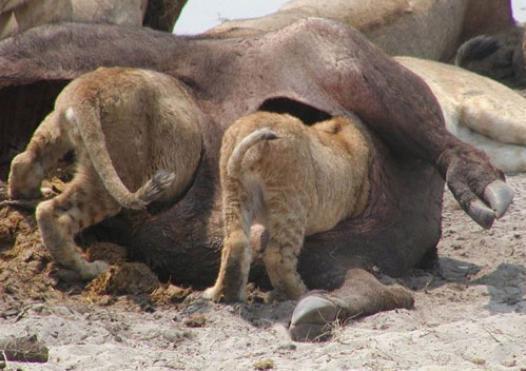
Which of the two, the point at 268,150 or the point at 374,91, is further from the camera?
the point at 374,91

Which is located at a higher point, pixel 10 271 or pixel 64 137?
pixel 64 137

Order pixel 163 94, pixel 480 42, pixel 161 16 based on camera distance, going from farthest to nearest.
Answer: pixel 480 42, pixel 161 16, pixel 163 94

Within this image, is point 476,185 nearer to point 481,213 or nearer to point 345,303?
point 481,213

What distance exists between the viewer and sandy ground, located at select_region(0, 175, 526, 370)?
5.60 m

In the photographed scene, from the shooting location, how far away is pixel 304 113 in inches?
300

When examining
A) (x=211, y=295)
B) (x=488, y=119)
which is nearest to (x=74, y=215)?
(x=211, y=295)

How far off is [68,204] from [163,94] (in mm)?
733

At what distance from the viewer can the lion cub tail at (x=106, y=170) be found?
641cm

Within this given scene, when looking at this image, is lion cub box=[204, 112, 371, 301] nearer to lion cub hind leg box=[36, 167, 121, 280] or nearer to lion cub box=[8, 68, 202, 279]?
lion cub box=[8, 68, 202, 279]

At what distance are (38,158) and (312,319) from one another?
1.58m

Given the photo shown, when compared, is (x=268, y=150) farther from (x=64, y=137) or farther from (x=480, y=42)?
(x=480, y=42)

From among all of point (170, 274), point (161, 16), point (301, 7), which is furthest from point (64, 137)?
point (301, 7)

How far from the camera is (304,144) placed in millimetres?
6742

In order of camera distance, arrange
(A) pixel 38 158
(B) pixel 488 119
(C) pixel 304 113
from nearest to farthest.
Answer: (A) pixel 38 158, (C) pixel 304 113, (B) pixel 488 119
